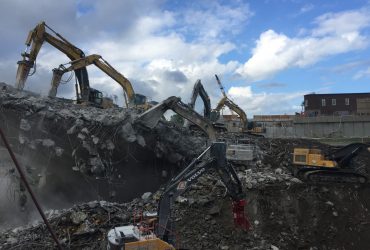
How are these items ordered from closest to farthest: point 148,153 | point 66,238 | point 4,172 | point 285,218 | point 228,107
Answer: point 66,238
point 285,218
point 4,172
point 148,153
point 228,107

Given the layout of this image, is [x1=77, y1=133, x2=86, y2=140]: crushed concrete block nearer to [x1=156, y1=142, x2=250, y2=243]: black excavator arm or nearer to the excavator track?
[x1=156, y1=142, x2=250, y2=243]: black excavator arm

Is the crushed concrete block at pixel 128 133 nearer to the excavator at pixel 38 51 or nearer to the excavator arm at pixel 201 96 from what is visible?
the excavator at pixel 38 51

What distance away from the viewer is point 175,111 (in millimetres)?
16578

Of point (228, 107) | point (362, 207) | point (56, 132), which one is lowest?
point (362, 207)

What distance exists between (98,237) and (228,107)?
27.2 m

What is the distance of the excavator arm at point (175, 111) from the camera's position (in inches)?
649

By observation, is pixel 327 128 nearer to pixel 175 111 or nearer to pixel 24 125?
pixel 175 111

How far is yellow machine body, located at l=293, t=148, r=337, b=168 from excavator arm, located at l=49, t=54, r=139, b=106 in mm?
10181

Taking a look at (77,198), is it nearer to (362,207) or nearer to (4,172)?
(4,172)

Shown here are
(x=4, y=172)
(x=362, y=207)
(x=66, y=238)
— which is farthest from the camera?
(x=4, y=172)

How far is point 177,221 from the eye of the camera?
11.4 m

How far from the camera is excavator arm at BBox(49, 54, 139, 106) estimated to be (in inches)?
800

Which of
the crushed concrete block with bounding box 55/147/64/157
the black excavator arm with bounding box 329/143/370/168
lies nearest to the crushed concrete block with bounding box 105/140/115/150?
the crushed concrete block with bounding box 55/147/64/157

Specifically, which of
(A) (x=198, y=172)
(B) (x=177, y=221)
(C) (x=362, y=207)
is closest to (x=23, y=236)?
(B) (x=177, y=221)
